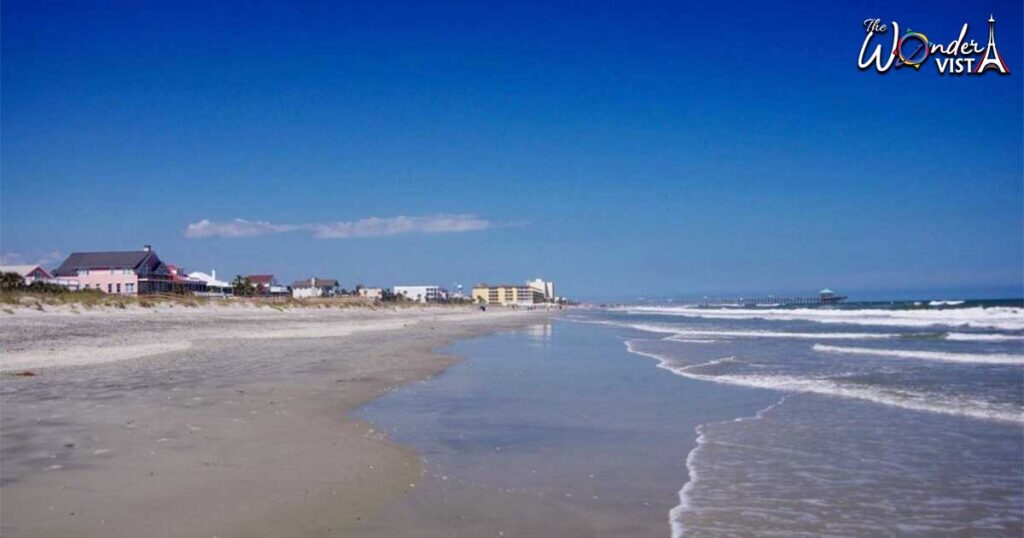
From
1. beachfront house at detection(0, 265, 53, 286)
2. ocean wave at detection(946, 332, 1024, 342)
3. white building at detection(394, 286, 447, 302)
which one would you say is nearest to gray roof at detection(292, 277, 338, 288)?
white building at detection(394, 286, 447, 302)

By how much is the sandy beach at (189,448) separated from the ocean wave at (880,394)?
6797mm

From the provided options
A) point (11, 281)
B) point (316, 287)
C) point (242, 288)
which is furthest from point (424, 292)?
point (11, 281)

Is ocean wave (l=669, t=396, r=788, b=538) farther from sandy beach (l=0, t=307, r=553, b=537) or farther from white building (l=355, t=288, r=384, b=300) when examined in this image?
white building (l=355, t=288, r=384, b=300)

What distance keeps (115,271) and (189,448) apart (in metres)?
74.4

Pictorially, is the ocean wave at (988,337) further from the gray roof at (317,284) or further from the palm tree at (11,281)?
the gray roof at (317,284)

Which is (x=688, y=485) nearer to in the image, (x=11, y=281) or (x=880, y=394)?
(x=880, y=394)

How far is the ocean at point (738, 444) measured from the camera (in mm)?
5746

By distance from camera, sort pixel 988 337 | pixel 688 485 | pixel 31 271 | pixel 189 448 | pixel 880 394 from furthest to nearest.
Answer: pixel 31 271 < pixel 988 337 < pixel 880 394 < pixel 189 448 < pixel 688 485

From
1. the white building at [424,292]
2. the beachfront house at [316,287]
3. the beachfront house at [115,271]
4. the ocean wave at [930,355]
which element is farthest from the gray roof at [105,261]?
the white building at [424,292]

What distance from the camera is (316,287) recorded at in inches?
5315

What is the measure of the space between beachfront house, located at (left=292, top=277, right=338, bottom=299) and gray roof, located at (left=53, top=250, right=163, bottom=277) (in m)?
56.4

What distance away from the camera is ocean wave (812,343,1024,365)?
18.8 m

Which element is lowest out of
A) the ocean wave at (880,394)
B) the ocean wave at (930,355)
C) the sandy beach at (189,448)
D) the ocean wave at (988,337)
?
the ocean wave at (988,337)

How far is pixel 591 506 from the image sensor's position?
5.82 metres
